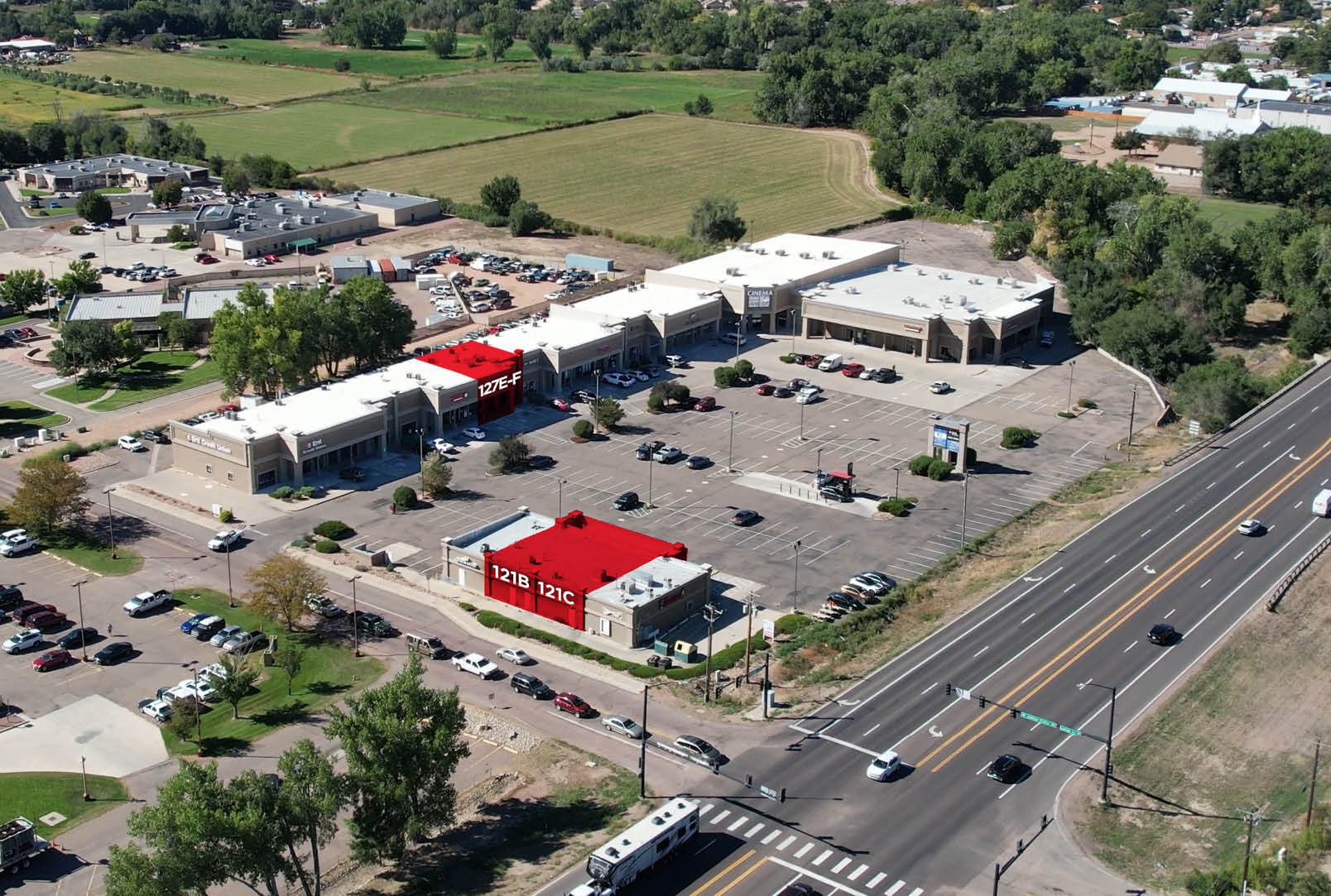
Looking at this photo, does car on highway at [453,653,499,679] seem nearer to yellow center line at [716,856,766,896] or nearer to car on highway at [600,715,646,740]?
car on highway at [600,715,646,740]

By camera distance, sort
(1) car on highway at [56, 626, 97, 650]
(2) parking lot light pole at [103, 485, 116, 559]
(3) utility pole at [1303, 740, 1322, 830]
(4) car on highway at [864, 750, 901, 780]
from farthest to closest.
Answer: (2) parking lot light pole at [103, 485, 116, 559]
(1) car on highway at [56, 626, 97, 650]
(4) car on highway at [864, 750, 901, 780]
(3) utility pole at [1303, 740, 1322, 830]

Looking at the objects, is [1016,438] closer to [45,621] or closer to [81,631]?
[81,631]

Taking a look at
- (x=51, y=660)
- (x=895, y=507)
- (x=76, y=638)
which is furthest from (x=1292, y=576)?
(x=51, y=660)

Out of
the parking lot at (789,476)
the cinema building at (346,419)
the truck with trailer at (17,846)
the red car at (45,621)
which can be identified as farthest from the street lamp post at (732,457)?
the truck with trailer at (17,846)

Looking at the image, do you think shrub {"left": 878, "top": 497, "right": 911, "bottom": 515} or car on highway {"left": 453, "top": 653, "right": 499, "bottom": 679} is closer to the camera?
car on highway {"left": 453, "top": 653, "right": 499, "bottom": 679}

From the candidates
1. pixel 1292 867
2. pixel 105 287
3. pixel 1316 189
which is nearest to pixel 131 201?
pixel 105 287

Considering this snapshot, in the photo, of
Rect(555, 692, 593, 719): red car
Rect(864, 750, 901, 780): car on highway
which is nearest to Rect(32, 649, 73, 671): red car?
Rect(555, 692, 593, 719): red car
